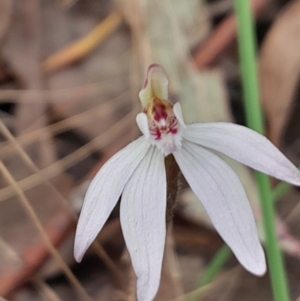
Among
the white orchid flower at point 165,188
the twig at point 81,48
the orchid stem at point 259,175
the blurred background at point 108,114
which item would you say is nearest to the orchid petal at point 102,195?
the white orchid flower at point 165,188

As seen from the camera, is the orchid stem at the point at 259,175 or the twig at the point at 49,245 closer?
the orchid stem at the point at 259,175

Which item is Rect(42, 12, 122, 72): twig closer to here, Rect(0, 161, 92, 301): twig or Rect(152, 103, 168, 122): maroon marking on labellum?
Rect(0, 161, 92, 301): twig

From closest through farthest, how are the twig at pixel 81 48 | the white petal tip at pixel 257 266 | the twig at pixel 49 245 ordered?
the white petal tip at pixel 257 266 → the twig at pixel 49 245 → the twig at pixel 81 48

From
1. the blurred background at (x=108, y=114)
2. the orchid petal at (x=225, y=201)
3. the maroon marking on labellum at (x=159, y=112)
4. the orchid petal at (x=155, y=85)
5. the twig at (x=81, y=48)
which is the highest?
the twig at (x=81, y=48)

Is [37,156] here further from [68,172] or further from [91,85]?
[91,85]

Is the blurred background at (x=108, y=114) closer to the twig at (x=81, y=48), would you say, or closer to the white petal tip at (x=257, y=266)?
the twig at (x=81, y=48)

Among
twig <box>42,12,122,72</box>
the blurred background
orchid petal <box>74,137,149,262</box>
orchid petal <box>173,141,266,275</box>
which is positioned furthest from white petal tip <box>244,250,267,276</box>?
twig <box>42,12,122,72</box>

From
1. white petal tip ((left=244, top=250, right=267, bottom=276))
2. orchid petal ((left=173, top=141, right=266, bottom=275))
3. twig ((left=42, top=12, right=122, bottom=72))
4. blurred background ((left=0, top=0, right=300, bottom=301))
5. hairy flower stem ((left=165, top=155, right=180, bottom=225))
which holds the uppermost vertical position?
twig ((left=42, top=12, right=122, bottom=72))
